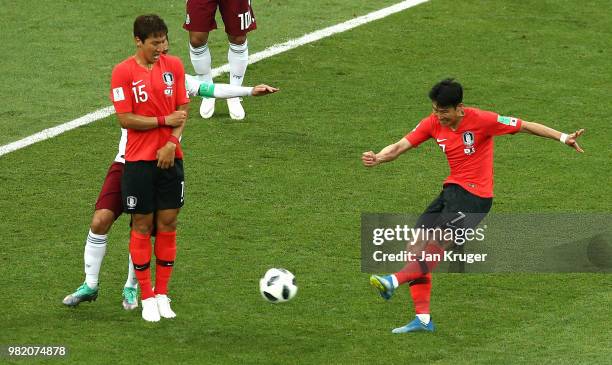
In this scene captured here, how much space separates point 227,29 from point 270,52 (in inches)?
99.9

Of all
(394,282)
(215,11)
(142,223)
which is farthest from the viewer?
(215,11)

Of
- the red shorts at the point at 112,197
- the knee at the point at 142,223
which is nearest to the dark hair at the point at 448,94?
the knee at the point at 142,223

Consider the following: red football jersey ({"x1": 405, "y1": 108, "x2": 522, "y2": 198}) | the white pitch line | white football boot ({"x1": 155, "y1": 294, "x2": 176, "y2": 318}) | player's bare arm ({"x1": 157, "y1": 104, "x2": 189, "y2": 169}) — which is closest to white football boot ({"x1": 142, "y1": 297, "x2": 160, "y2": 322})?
white football boot ({"x1": 155, "y1": 294, "x2": 176, "y2": 318})

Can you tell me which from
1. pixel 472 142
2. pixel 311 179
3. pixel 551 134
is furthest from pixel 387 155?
pixel 311 179

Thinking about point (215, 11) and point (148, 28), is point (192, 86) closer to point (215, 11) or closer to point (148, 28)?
point (148, 28)

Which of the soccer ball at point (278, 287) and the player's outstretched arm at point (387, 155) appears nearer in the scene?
the soccer ball at point (278, 287)

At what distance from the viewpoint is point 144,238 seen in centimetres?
1097

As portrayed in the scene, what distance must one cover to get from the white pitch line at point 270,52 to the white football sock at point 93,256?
174 inches

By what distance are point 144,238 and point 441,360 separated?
257cm

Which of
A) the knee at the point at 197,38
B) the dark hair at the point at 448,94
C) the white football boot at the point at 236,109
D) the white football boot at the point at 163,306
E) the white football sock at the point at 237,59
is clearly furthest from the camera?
the white football boot at the point at 236,109

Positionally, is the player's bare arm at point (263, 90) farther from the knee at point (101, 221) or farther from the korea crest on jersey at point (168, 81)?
the knee at point (101, 221)

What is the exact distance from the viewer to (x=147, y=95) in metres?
10.7

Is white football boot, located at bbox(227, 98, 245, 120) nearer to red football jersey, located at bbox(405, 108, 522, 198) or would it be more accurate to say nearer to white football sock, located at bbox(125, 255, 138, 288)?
white football sock, located at bbox(125, 255, 138, 288)

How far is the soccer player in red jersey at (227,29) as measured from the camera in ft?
51.8
